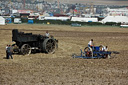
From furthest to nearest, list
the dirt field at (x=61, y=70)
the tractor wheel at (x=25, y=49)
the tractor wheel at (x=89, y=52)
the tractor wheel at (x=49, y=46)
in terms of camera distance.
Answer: the tractor wheel at (x=49, y=46) → the tractor wheel at (x=25, y=49) → the tractor wheel at (x=89, y=52) → the dirt field at (x=61, y=70)

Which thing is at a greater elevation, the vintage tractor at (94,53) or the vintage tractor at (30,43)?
the vintage tractor at (30,43)

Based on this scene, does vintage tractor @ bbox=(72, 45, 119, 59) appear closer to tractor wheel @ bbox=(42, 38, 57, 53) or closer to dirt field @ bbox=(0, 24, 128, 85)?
dirt field @ bbox=(0, 24, 128, 85)

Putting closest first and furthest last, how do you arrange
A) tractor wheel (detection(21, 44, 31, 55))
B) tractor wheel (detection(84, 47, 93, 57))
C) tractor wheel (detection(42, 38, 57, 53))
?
1. tractor wheel (detection(84, 47, 93, 57))
2. tractor wheel (detection(21, 44, 31, 55))
3. tractor wheel (detection(42, 38, 57, 53))

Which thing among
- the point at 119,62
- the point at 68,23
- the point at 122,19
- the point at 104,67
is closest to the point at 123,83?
the point at 104,67

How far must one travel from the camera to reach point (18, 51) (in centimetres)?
2139

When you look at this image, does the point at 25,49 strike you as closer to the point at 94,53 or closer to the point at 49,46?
the point at 49,46

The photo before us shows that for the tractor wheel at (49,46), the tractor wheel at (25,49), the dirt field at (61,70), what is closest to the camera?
the dirt field at (61,70)

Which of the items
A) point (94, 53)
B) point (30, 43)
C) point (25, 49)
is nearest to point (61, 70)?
point (94, 53)

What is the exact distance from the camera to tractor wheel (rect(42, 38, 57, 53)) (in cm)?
2217

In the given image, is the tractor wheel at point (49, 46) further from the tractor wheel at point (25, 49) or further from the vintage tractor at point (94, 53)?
the vintage tractor at point (94, 53)

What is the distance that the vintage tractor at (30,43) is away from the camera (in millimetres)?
21172

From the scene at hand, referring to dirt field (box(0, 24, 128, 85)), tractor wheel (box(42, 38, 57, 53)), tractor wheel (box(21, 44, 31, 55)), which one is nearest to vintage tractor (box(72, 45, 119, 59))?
dirt field (box(0, 24, 128, 85))

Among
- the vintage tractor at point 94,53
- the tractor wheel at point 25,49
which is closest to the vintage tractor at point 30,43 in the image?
the tractor wheel at point 25,49

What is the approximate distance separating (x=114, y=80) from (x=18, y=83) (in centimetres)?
460
